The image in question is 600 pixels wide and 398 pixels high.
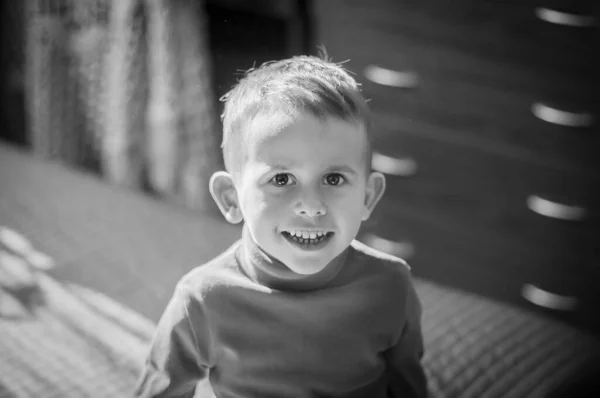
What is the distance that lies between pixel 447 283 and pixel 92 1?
1129 millimetres

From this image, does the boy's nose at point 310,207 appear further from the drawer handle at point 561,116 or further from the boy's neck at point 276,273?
the drawer handle at point 561,116

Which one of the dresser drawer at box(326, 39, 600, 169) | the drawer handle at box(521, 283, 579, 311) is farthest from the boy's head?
the drawer handle at box(521, 283, 579, 311)

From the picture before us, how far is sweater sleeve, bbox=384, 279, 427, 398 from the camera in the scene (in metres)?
0.92

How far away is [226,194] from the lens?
89cm

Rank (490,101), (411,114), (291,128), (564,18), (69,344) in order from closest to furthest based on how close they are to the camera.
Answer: (291,128), (69,344), (564,18), (490,101), (411,114)

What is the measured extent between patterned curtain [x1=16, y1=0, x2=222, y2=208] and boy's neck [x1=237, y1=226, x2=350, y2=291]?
0.91 metres

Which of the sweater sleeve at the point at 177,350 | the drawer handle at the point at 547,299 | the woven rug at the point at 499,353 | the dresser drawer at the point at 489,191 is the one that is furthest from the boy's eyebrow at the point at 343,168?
the drawer handle at the point at 547,299

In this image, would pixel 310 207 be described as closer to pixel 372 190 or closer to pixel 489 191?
pixel 372 190

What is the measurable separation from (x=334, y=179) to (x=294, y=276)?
4.9 inches

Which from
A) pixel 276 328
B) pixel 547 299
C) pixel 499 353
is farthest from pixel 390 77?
pixel 276 328

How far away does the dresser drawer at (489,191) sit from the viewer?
1.60 meters

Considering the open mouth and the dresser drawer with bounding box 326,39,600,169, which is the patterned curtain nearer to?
the dresser drawer with bounding box 326,39,600,169

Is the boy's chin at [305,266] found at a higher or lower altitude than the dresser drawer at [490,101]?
higher

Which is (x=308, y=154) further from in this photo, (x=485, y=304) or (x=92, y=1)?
(x=92, y=1)
